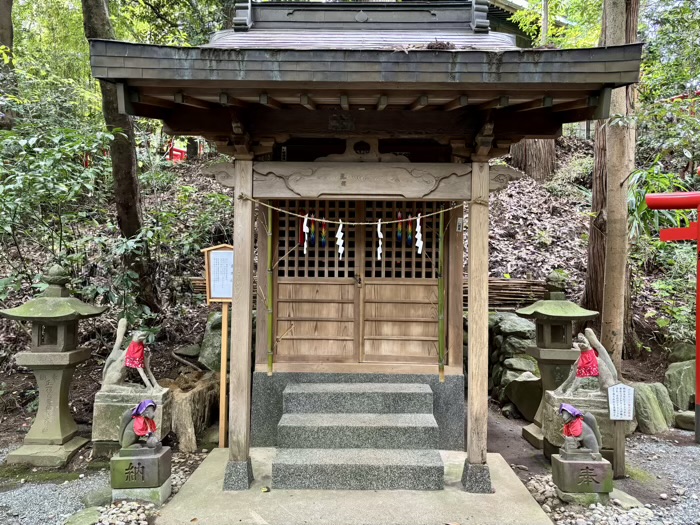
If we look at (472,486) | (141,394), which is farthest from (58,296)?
(472,486)

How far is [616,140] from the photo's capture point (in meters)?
6.40

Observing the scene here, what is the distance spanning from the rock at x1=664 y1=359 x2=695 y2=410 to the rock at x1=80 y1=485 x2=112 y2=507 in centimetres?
774

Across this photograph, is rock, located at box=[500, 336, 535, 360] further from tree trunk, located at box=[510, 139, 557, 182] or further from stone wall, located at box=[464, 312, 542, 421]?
tree trunk, located at box=[510, 139, 557, 182]

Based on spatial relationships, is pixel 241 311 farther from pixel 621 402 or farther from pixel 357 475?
pixel 621 402

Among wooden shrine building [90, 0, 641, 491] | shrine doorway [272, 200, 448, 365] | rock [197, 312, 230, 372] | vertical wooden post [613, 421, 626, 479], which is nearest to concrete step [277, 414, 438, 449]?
wooden shrine building [90, 0, 641, 491]

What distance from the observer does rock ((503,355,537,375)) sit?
22.7ft

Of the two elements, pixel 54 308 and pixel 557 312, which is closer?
pixel 54 308

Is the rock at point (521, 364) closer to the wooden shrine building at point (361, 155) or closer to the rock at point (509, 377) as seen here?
the rock at point (509, 377)

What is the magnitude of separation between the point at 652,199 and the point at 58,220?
9017mm

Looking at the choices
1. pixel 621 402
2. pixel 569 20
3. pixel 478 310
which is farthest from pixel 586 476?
pixel 569 20

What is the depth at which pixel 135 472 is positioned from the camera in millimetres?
3924

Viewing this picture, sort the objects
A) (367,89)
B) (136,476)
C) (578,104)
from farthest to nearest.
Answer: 1. (136,476)
2. (578,104)
3. (367,89)

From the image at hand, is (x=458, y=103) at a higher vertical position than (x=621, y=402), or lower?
higher

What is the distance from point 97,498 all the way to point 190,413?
1.52 meters
